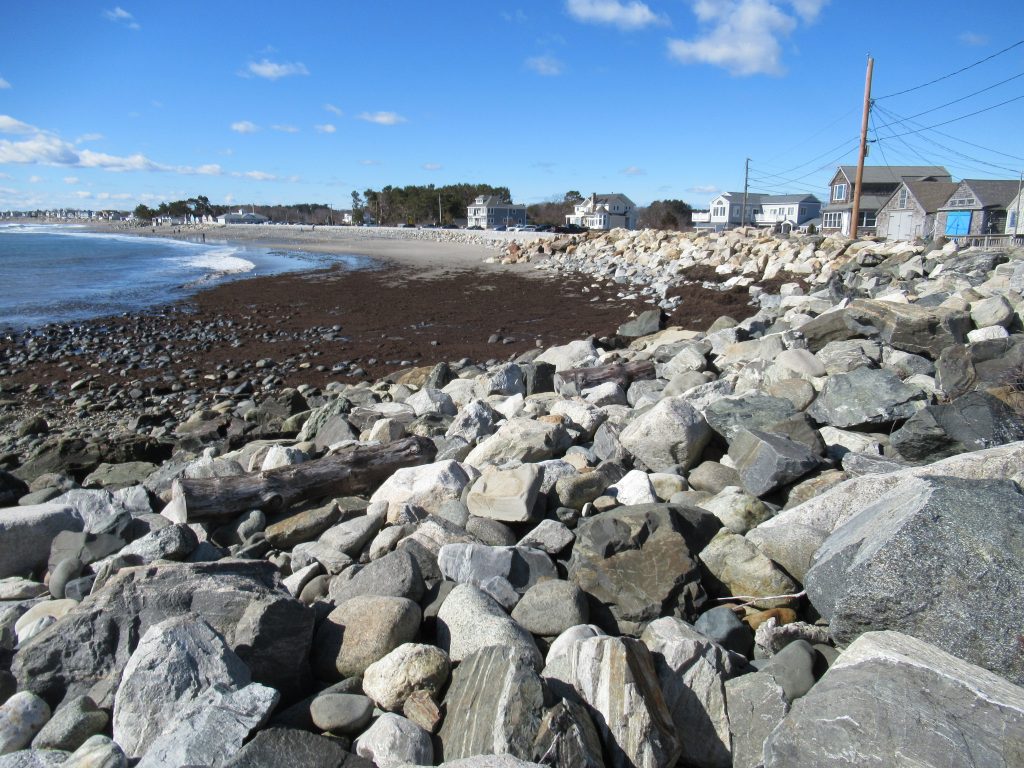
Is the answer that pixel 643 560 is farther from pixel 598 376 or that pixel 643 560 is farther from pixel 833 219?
pixel 833 219

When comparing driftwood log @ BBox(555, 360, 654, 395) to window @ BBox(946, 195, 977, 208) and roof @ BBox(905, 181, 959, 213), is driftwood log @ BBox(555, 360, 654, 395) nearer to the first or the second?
window @ BBox(946, 195, 977, 208)

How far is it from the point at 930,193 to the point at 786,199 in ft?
119

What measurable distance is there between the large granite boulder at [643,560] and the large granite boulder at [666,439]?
124cm

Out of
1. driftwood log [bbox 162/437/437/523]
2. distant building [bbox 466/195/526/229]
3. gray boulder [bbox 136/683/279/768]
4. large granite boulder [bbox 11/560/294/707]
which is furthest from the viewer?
distant building [bbox 466/195/526/229]

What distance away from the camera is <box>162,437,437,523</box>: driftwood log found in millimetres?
5121

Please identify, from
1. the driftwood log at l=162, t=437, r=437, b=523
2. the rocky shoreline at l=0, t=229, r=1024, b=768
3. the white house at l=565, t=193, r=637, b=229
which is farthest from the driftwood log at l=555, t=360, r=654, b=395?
the white house at l=565, t=193, r=637, b=229

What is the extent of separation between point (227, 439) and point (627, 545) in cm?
656

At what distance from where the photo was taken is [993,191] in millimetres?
37812

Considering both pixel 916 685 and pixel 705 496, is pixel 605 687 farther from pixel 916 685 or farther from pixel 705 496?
pixel 705 496

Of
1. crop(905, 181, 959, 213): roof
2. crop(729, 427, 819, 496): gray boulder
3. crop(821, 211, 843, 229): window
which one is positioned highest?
crop(905, 181, 959, 213): roof

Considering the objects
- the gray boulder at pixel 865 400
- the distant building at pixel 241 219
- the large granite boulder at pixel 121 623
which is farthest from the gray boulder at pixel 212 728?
the distant building at pixel 241 219

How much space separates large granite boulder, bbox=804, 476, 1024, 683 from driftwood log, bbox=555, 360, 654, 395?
546 centimetres

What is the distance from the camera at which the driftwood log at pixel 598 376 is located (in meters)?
8.48

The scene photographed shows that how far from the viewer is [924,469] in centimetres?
396
